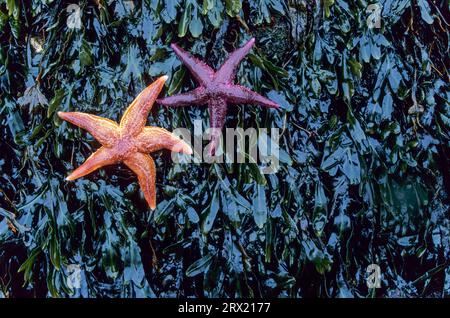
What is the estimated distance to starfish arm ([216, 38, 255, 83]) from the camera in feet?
6.57

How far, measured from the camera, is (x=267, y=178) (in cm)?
209

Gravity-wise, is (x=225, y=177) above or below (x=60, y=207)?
above

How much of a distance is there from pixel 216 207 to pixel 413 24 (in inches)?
54.4

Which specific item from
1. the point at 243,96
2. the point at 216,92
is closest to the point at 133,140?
the point at 216,92

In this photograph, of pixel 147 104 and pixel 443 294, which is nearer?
pixel 147 104

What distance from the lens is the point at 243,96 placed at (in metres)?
2.01

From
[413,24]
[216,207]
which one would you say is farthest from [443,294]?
[413,24]

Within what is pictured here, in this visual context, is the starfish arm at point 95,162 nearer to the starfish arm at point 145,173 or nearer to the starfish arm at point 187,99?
the starfish arm at point 145,173

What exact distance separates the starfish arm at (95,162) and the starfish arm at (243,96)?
63 centimetres

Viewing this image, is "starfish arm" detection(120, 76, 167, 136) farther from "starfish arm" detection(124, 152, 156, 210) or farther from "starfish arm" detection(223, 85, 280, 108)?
"starfish arm" detection(223, 85, 280, 108)

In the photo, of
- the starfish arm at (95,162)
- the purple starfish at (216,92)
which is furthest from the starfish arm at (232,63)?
the starfish arm at (95,162)

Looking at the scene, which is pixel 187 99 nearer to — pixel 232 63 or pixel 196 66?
pixel 196 66

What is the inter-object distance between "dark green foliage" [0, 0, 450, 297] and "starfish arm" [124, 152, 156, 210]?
0.29ft
